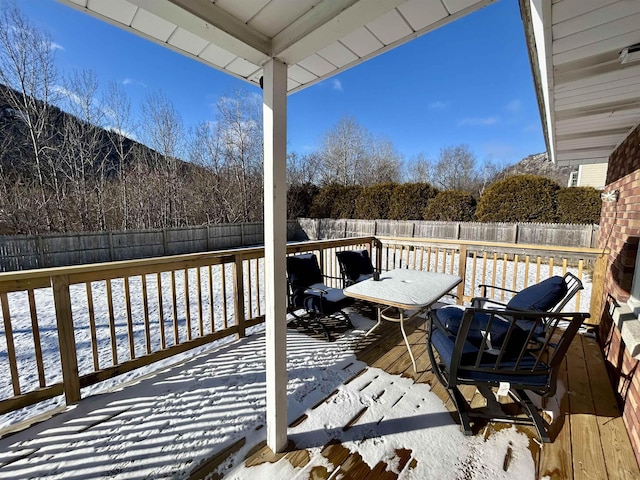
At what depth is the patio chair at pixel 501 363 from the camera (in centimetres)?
149

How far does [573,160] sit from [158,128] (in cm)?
1431

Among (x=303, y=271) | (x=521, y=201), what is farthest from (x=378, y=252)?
(x=521, y=201)

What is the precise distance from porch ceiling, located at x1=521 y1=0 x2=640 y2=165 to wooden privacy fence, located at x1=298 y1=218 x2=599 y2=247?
732 centimetres

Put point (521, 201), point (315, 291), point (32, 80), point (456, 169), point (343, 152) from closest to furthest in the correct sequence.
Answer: point (315, 291), point (32, 80), point (521, 201), point (343, 152), point (456, 169)

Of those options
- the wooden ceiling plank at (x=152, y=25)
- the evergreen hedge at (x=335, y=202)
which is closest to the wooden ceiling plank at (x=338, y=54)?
the wooden ceiling plank at (x=152, y=25)

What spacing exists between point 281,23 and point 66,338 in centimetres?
247

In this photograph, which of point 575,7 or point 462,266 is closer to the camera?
point 575,7

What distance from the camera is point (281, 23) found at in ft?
4.14

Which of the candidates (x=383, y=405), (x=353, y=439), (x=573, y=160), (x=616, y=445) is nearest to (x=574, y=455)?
(x=616, y=445)

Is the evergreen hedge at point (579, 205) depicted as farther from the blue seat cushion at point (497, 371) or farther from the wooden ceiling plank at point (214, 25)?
the wooden ceiling plank at point (214, 25)

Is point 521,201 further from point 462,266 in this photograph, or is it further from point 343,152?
point 343,152

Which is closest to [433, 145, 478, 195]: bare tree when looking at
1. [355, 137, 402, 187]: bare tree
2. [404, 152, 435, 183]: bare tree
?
[404, 152, 435, 183]: bare tree

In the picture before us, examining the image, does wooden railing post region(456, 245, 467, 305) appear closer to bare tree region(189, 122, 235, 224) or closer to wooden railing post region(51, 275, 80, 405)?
wooden railing post region(51, 275, 80, 405)

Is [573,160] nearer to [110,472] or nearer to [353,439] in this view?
[353,439]
